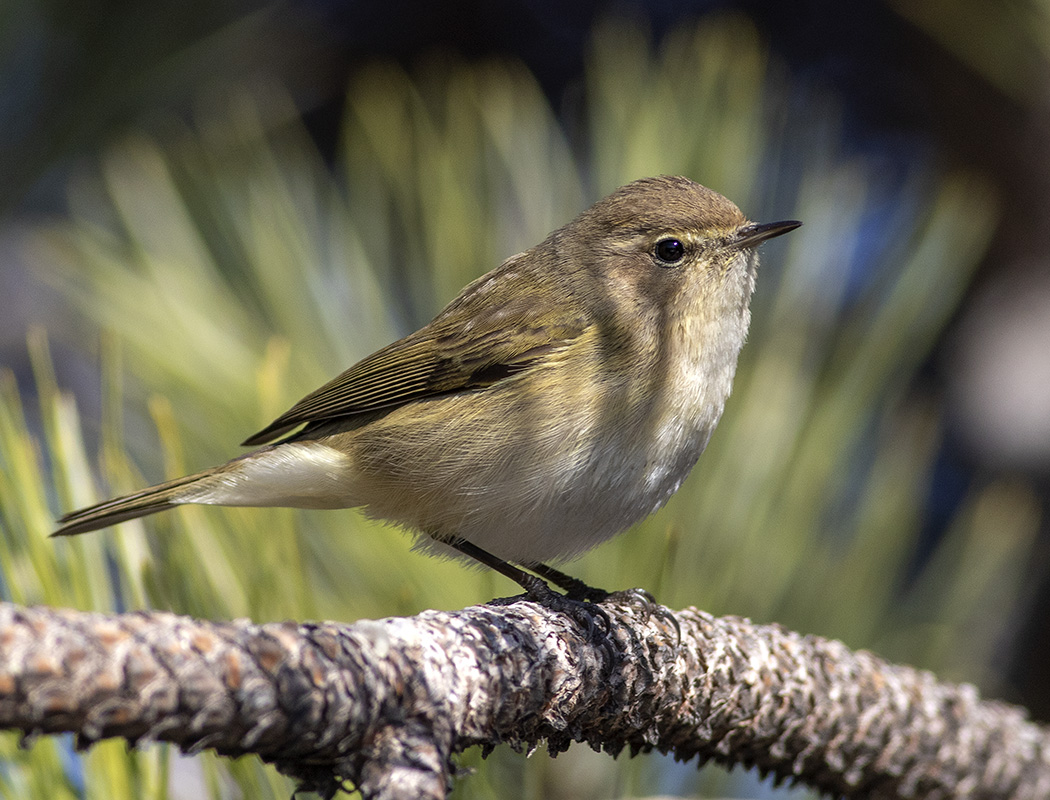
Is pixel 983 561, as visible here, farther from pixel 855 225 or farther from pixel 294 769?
pixel 294 769

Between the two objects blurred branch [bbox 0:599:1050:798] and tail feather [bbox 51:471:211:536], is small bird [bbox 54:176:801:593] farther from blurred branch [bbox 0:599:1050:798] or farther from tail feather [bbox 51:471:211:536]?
blurred branch [bbox 0:599:1050:798]

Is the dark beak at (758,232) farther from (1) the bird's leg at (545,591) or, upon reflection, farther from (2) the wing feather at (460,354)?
(1) the bird's leg at (545,591)

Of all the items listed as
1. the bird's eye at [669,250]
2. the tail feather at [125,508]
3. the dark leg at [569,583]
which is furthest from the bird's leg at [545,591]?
the bird's eye at [669,250]

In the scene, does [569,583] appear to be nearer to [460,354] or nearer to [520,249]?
[460,354]

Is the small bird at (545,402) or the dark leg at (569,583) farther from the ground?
the small bird at (545,402)

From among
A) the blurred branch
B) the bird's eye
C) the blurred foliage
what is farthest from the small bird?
the blurred branch

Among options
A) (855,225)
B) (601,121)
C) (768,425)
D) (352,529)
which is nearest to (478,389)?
(352,529)

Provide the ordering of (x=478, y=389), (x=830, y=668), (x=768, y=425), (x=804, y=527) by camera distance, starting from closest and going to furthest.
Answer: (x=830, y=668), (x=804, y=527), (x=768, y=425), (x=478, y=389)
